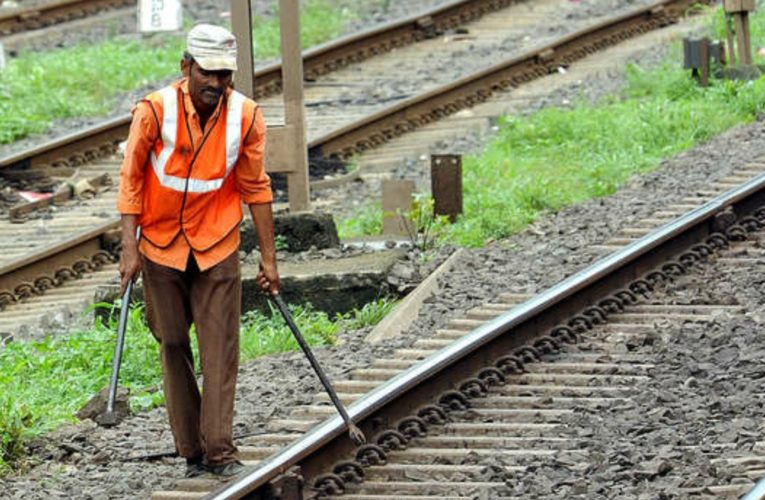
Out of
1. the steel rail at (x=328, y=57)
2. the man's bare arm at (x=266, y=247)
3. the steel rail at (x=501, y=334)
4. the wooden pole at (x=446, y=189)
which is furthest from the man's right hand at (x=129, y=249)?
the steel rail at (x=328, y=57)

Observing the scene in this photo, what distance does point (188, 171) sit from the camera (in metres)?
8.06

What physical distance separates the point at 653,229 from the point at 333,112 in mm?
7175

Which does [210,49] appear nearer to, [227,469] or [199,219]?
[199,219]

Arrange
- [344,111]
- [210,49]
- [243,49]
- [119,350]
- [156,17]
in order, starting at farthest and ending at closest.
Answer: [344,111]
[156,17]
[243,49]
[119,350]
[210,49]

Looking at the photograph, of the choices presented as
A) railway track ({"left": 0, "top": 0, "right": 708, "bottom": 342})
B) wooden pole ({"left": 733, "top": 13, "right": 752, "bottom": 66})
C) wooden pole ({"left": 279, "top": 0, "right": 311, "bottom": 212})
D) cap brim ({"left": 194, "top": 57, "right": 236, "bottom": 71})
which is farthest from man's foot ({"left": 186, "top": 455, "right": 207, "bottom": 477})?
wooden pole ({"left": 733, "top": 13, "right": 752, "bottom": 66})

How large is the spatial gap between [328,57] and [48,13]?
13.7 feet

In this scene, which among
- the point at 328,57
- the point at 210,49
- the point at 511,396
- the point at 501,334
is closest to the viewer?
Result: the point at 210,49

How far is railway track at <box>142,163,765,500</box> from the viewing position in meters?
8.05

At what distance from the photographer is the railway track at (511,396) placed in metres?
8.05

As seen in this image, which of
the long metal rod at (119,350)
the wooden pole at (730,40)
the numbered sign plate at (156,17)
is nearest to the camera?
the long metal rod at (119,350)

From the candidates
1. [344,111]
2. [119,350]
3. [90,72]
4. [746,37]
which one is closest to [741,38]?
[746,37]

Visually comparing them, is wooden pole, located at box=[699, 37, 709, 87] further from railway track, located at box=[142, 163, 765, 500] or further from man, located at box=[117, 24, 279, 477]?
man, located at box=[117, 24, 279, 477]

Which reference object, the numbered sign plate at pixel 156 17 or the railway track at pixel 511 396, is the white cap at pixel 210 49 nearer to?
the railway track at pixel 511 396

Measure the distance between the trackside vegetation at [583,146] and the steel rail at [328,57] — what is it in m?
1.98
